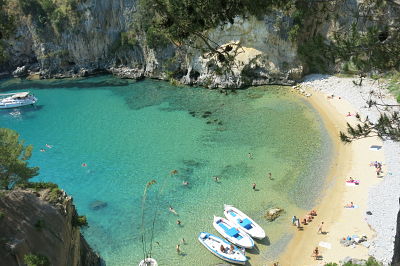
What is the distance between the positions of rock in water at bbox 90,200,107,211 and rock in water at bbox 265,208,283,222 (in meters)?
12.1

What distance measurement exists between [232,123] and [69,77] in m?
35.4

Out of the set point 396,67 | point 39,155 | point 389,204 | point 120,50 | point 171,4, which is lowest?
point 39,155

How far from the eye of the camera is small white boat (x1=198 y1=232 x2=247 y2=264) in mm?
21234

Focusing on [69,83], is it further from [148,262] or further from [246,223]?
[246,223]

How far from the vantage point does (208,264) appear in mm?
21375

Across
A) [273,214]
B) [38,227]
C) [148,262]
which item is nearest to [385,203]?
[273,214]

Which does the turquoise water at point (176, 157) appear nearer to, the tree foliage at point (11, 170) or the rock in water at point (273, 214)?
the rock in water at point (273, 214)

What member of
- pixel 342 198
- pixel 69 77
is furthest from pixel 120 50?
pixel 342 198

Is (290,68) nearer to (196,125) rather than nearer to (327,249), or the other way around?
(196,125)

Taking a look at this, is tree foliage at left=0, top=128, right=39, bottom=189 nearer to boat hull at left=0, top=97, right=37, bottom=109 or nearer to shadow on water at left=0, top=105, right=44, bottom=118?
shadow on water at left=0, top=105, right=44, bottom=118

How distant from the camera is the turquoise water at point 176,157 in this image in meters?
24.4

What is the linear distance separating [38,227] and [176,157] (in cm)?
1809

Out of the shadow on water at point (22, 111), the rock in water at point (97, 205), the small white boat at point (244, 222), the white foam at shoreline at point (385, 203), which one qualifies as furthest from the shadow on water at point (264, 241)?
the shadow on water at point (22, 111)

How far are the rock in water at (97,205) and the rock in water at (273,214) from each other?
1213 cm
